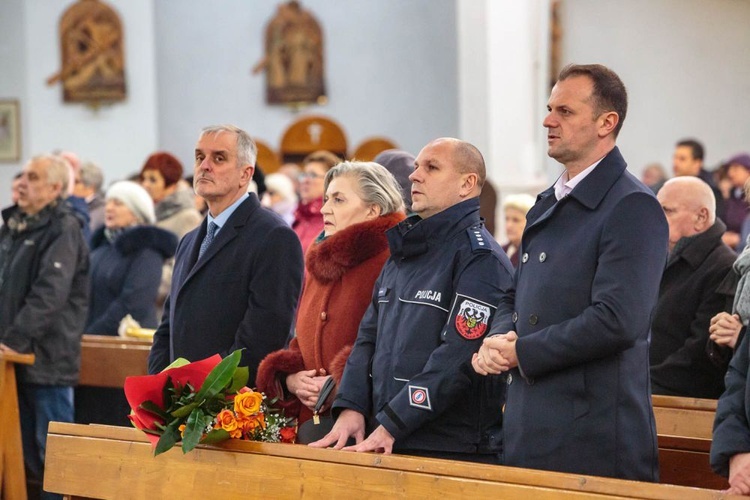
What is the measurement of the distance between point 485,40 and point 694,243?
709 centimetres

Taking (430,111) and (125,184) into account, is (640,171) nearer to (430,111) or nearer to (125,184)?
(430,111)

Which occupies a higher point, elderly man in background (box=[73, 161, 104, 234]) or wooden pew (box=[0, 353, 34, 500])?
elderly man in background (box=[73, 161, 104, 234])

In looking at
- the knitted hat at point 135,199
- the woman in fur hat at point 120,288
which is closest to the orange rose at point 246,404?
the woman in fur hat at point 120,288

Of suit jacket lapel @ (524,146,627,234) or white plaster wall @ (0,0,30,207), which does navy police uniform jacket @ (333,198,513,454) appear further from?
white plaster wall @ (0,0,30,207)

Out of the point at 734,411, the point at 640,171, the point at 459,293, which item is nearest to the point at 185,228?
the point at 459,293

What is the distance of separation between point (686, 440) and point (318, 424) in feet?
4.13

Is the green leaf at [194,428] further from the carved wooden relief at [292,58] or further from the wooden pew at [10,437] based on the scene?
the carved wooden relief at [292,58]

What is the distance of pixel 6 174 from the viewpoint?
51.1ft

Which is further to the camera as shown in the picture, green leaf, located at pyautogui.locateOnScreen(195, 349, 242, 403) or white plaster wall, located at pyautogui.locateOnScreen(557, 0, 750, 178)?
white plaster wall, located at pyautogui.locateOnScreen(557, 0, 750, 178)

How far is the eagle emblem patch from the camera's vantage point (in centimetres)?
336

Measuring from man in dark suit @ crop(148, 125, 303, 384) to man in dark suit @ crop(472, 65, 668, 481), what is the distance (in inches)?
43.8

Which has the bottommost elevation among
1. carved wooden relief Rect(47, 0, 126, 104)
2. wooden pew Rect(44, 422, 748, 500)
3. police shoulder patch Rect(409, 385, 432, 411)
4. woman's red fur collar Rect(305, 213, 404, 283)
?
wooden pew Rect(44, 422, 748, 500)

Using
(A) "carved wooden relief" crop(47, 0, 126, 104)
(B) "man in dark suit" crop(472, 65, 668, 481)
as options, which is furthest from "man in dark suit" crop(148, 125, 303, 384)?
(A) "carved wooden relief" crop(47, 0, 126, 104)

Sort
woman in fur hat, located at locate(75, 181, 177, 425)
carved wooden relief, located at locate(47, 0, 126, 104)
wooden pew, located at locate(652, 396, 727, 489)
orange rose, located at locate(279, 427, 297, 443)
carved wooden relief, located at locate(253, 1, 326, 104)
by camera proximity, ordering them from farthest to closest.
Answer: carved wooden relief, located at locate(253, 1, 326, 104), carved wooden relief, located at locate(47, 0, 126, 104), woman in fur hat, located at locate(75, 181, 177, 425), wooden pew, located at locate(652, 396, 727, 489), orange rose, located at locate(279, 427, 297, 443)
